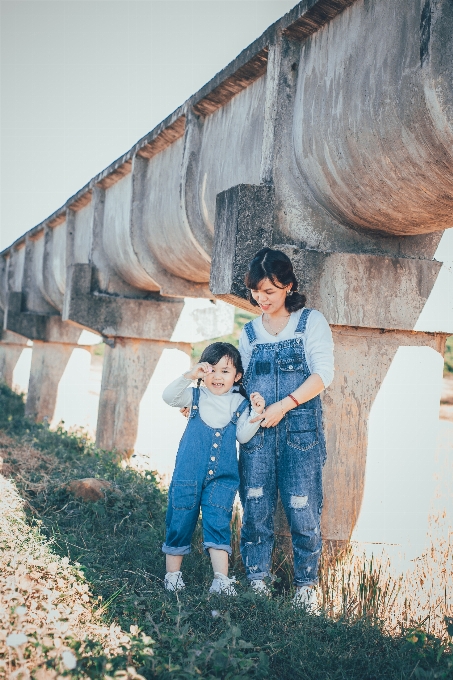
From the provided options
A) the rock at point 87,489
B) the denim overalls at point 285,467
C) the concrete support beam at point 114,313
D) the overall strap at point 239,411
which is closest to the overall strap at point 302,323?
the denim overalls at point 285,467

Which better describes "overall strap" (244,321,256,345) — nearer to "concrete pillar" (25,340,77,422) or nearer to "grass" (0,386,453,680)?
"grass" (0,386,453,680)

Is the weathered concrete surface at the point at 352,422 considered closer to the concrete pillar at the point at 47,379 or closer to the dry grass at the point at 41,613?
the dry grass at the point at 41,613

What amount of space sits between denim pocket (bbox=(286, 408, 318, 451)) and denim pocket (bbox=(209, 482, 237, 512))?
0.46 meters

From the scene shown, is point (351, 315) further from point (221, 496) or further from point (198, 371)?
point (221, 496)

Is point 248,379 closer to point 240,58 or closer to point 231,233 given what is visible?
point 231,233

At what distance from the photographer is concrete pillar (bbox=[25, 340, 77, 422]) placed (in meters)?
11.9

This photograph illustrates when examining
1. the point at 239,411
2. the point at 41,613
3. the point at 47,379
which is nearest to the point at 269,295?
the point at 239,411

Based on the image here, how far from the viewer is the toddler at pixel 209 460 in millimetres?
3920

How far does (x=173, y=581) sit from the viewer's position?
12.7 feet

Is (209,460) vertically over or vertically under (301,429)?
under

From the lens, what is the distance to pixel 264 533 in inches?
154

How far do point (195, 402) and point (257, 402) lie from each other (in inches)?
18.3

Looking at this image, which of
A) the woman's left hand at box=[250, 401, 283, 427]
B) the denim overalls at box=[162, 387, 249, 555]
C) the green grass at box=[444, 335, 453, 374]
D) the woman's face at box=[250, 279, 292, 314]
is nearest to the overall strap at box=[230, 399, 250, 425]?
the denim overalls at box=[162, 387, 249, 555]

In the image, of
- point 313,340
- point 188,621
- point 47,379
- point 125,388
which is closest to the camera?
point 188,621
